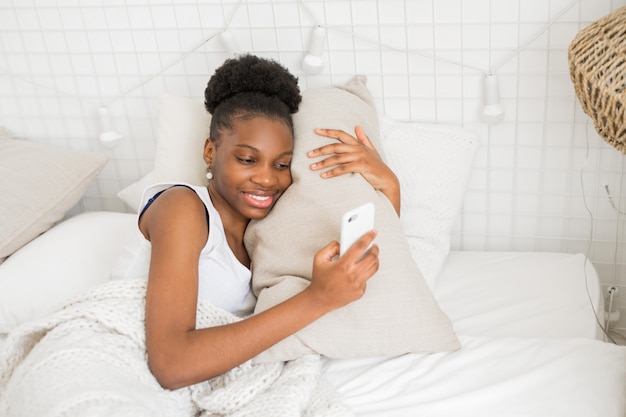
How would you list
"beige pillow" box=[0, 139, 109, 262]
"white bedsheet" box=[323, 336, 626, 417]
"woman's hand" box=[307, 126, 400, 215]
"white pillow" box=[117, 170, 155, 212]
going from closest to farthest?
"white bedsheet" box=[323, 336, 626, 417] < "woman's hand" box=[307, 126, 400, 215] < "beige pillow" box=[0, 139, 109, 262] < "white pillow" box=[117, 170, 155, 212]

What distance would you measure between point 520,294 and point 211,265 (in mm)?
668

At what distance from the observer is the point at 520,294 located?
4.95 feet

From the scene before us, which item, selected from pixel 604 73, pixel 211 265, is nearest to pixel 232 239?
pixel 211 265

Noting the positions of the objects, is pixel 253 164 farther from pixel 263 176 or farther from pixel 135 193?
pixel 135 193

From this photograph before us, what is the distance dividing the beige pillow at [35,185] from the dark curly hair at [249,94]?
1.74 feet

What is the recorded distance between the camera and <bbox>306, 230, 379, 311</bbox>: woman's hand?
1146 mm

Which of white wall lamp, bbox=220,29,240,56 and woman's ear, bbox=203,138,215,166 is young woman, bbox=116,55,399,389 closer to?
woman's ear, bbox=203,138,215,166

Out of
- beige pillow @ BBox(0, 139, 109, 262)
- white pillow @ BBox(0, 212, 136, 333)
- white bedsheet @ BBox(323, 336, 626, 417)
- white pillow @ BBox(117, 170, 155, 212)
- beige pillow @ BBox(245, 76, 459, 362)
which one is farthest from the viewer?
white pillow @ BBox(117, 170, 155, 212)

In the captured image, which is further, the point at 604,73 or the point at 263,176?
the point at 263,176

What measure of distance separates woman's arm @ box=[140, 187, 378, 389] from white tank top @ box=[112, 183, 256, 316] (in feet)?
0.34

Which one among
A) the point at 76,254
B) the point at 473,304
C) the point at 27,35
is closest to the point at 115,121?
the point at 27,35

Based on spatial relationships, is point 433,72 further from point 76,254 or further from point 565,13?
point 76,254

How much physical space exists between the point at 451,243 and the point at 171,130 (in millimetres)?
754

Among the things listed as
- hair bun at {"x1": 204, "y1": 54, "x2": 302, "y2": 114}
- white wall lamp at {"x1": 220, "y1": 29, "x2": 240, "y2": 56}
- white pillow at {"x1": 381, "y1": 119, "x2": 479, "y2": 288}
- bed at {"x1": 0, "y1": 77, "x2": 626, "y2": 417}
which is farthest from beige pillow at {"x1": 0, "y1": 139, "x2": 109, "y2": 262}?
white pillow at {"x1": 381, "y1": 119, "x2": 479, "y2": 288}
